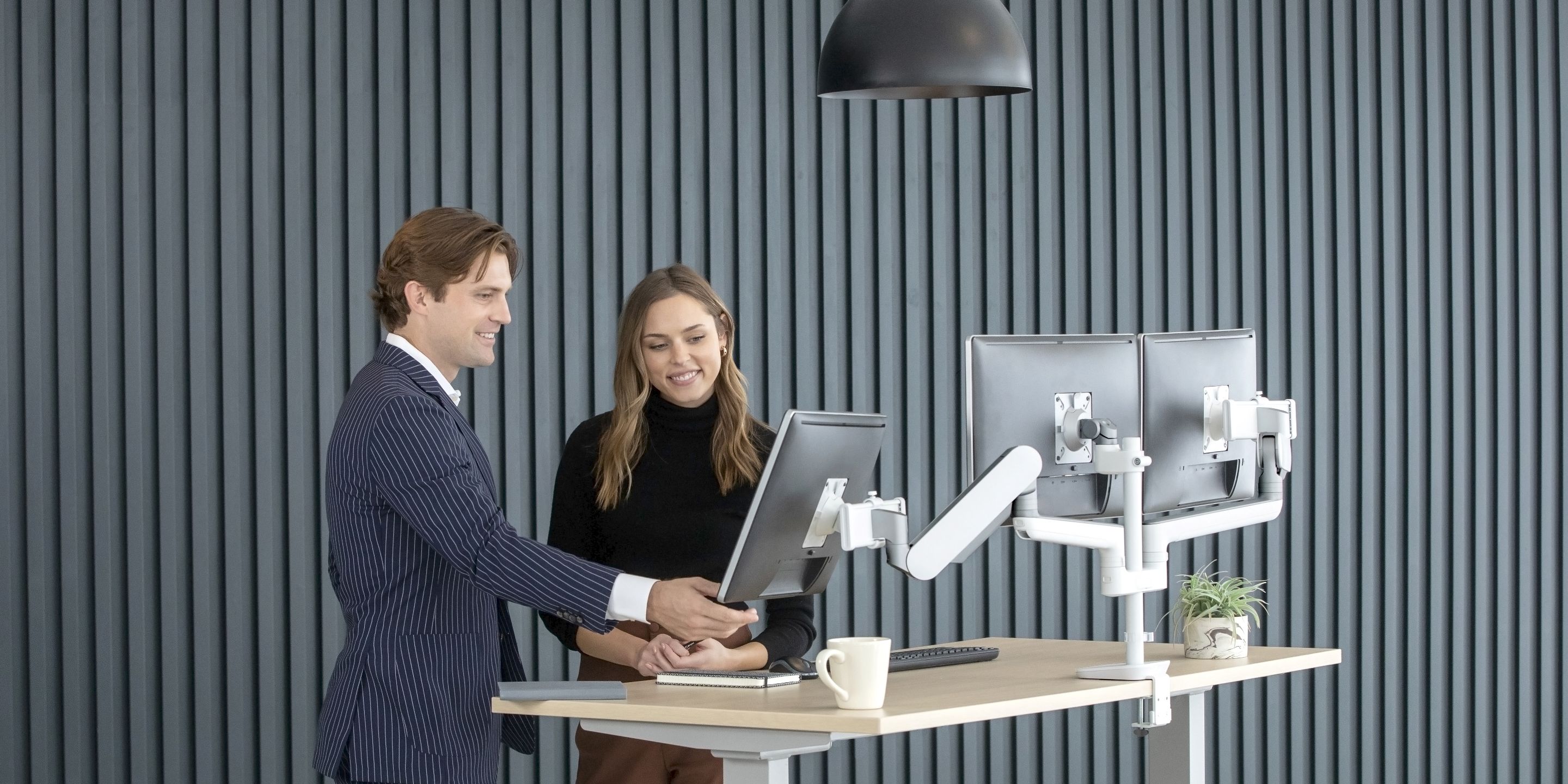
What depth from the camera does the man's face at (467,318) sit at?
244cm

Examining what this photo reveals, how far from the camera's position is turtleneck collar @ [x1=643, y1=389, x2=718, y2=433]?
9.78 ft

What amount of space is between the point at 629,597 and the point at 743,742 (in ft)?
0.95

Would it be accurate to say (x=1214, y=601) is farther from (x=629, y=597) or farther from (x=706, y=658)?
(x=629, y=597)

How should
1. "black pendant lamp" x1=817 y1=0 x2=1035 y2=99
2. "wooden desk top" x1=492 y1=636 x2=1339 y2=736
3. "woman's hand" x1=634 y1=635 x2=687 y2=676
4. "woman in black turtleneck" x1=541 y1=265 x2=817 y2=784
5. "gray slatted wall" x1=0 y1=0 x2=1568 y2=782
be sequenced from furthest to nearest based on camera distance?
"gray slatted wall" x1=0 y1=0 x2=1568 y2=782 < "woman in black turtleneck" x1=541 y1=265 x2=817 y2=784 < "black pendant lamp" x1=817 y1=0 x2=1035 y2=99 < "woman's hand" x1=634 y1=635 x2=687 y2=676 < "wooden desk top" x1=492 y1=636 x2=1339 y2=736

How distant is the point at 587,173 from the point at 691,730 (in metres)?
2.53

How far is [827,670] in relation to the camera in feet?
7.18

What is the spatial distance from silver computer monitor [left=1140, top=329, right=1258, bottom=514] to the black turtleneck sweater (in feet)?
2.32

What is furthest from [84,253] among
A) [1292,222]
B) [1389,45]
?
[1389,45]

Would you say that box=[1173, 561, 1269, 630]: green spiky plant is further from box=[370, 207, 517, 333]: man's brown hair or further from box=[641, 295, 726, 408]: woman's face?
box=[370, 207, 517, 333]: man's brown hair

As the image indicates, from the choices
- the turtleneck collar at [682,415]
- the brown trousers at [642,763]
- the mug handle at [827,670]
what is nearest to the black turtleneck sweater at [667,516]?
the turtleneck collar at [682,415]

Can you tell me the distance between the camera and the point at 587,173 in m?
4.50

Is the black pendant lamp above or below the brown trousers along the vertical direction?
above

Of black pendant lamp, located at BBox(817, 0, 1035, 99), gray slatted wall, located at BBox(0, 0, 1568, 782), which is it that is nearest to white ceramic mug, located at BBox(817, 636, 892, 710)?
black pendant lamp, located at BBox(817, 0, 1035, 99)

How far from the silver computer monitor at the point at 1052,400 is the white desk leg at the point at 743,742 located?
0.60 metres
